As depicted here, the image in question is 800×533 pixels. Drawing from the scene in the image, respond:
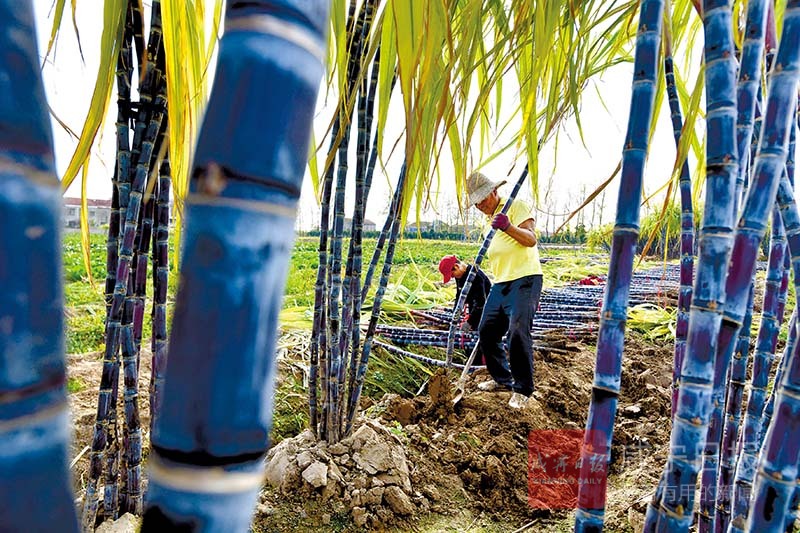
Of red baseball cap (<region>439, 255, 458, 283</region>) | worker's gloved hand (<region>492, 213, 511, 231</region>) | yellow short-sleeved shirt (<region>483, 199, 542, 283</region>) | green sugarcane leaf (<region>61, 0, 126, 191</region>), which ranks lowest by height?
red baseball cap (<region>439, 255, 458, 283</region>)

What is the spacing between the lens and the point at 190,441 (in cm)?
19

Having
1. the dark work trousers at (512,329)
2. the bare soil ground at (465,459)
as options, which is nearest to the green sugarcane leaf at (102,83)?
the bare soil ground at (465,459)

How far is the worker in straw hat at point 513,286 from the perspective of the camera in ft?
7.38

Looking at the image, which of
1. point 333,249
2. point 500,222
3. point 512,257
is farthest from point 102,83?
point 512,257

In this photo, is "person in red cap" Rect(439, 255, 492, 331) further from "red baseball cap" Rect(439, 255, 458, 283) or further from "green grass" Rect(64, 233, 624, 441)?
"green grass" Rect(64, 233, 624, 441)

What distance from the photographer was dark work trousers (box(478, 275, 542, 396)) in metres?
2.31

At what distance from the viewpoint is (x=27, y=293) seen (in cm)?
20

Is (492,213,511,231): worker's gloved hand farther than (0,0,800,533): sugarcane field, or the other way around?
(492,213,511,231): worker's gloved hand

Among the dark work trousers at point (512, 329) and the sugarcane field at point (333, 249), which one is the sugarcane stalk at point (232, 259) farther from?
the dark work trousers at point (512, 329)

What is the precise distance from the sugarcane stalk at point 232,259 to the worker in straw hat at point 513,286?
2.03 meters

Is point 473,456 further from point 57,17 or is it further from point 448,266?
point 57,17

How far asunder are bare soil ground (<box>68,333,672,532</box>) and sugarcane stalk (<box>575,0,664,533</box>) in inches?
45.4

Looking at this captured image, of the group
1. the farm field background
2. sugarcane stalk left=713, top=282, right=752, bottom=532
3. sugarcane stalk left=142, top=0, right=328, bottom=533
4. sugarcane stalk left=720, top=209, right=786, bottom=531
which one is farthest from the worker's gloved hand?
sugarcane stalk left=142, top=0, right=328, bottom=533

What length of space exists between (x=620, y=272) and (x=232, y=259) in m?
0.29
